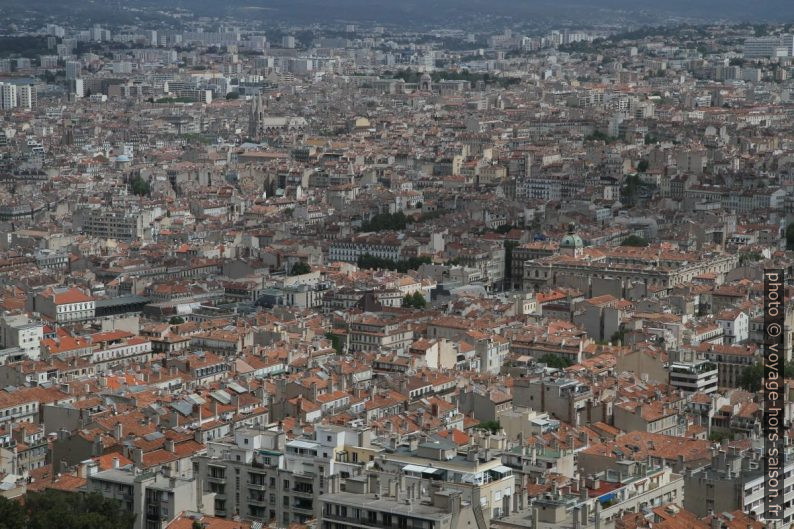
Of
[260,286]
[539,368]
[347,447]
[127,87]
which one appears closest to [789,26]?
[127,87]

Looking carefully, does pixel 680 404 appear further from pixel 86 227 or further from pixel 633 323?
pixel 86 227

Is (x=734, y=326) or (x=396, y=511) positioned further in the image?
(x=734, y=326)

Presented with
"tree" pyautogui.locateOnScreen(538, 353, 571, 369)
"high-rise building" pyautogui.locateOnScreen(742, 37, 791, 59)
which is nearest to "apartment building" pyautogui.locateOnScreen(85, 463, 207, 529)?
"tree" pyautogui.locateOnScreen(538, 353, 571, 369)

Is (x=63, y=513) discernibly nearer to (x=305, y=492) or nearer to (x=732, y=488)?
(x=305, y=492)

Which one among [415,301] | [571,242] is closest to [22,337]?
[415,301]

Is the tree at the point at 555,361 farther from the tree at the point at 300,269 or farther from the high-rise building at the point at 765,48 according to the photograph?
the high-rise building at the point at 765,48
